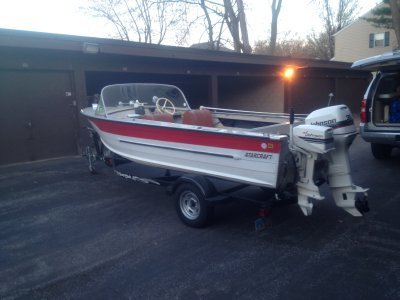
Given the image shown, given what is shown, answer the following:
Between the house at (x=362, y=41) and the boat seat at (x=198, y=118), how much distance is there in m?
30.6

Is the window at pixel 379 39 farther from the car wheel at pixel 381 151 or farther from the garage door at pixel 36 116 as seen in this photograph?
the garage door at pixel 36 116

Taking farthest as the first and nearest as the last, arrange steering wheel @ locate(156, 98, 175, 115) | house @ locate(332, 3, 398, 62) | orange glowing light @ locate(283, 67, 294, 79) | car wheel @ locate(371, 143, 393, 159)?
1. house @ locate(332, 3, 398, 62)
2. orange glowing light @ locate(283, 67, 294, 79)
3. car wheel @ locate(371, 143, 393, 159)
4. steering wheel @ locate(156, 98, 175, 115)

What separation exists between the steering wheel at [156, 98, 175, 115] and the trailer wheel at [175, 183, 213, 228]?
2.47 m

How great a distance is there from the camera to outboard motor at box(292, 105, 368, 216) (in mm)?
3949

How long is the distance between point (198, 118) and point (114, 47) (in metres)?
4.23

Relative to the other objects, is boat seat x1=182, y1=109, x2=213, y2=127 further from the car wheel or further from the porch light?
the porch light

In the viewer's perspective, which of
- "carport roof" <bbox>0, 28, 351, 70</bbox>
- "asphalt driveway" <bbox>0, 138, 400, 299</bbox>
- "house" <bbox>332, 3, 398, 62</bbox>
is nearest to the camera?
"asphalt driveway" <bbox>0, 138, 400, 299</bbox>

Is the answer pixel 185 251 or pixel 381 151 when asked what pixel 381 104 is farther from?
pixel 185 251

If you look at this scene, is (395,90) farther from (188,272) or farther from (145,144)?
(188,272)

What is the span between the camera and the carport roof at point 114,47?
762cm

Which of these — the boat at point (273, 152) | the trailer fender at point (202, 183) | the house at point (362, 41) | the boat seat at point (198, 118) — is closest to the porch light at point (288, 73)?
the boat seat at point (198, 118)

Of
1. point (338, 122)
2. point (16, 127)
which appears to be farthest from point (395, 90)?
point (16, 127)

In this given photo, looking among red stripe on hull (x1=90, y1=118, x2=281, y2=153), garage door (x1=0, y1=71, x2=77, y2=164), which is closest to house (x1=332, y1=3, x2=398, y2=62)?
garage door (x1=0, y1=71, x2=77, y2=164)

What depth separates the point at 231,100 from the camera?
16.9 meters
